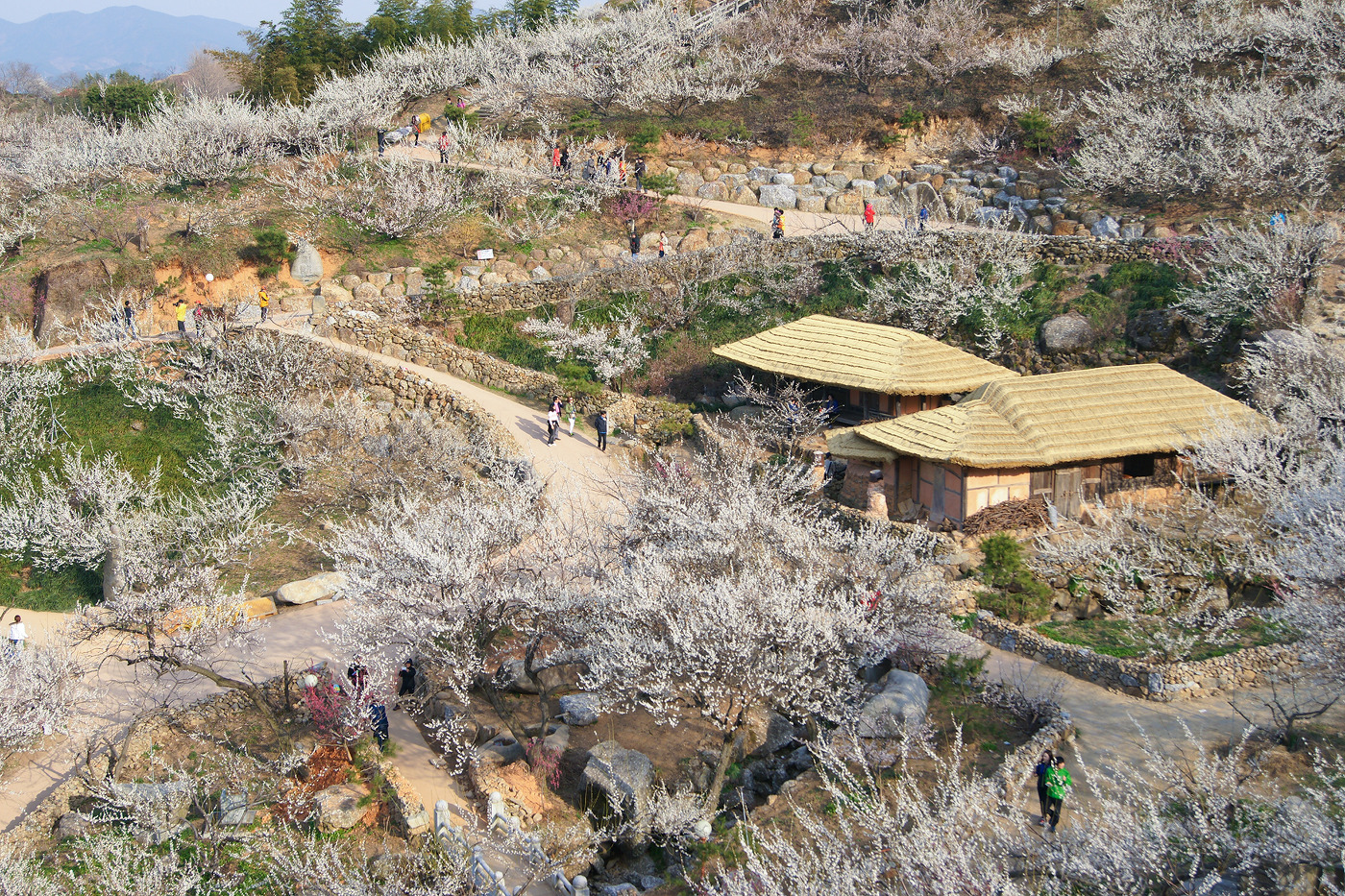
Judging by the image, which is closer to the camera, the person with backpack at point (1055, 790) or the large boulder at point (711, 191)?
the person with backpack at point (1055, 790)

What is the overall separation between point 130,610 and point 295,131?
26.3 metres

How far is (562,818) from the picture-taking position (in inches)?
512

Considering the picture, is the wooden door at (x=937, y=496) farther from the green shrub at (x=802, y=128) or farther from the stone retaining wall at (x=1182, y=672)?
the green shrub at (x=802, y=128)

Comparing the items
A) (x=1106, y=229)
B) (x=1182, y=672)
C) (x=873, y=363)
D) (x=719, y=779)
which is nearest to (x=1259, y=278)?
(x=1106, y=229)

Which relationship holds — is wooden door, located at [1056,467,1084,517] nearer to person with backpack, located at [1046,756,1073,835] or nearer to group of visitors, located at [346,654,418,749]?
person with backpack, located at [1046,756,1073,835]

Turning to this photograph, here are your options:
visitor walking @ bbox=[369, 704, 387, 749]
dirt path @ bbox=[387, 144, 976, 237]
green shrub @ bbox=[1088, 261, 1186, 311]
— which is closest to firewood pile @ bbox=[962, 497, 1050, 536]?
green shrub @ bbox=[1088, 261, 1186, 311]

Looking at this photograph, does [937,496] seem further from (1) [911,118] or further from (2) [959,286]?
(1) [911,118]

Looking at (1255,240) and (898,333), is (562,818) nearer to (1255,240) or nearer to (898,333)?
(898,333)

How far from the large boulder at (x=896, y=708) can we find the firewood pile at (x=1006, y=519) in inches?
220

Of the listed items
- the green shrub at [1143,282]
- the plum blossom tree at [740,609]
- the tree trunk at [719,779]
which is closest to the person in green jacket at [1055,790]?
the plum blossom tree at [740,609]

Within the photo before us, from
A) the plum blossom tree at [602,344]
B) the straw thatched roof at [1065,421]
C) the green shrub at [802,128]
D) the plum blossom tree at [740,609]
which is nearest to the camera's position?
the plum blossom tree at [740,609]

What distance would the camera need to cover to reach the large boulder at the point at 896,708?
41.8 feet

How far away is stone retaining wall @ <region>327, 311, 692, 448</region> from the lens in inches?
956

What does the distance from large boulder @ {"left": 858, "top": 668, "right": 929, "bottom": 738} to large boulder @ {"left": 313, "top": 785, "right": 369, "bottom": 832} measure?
6.83 metres
